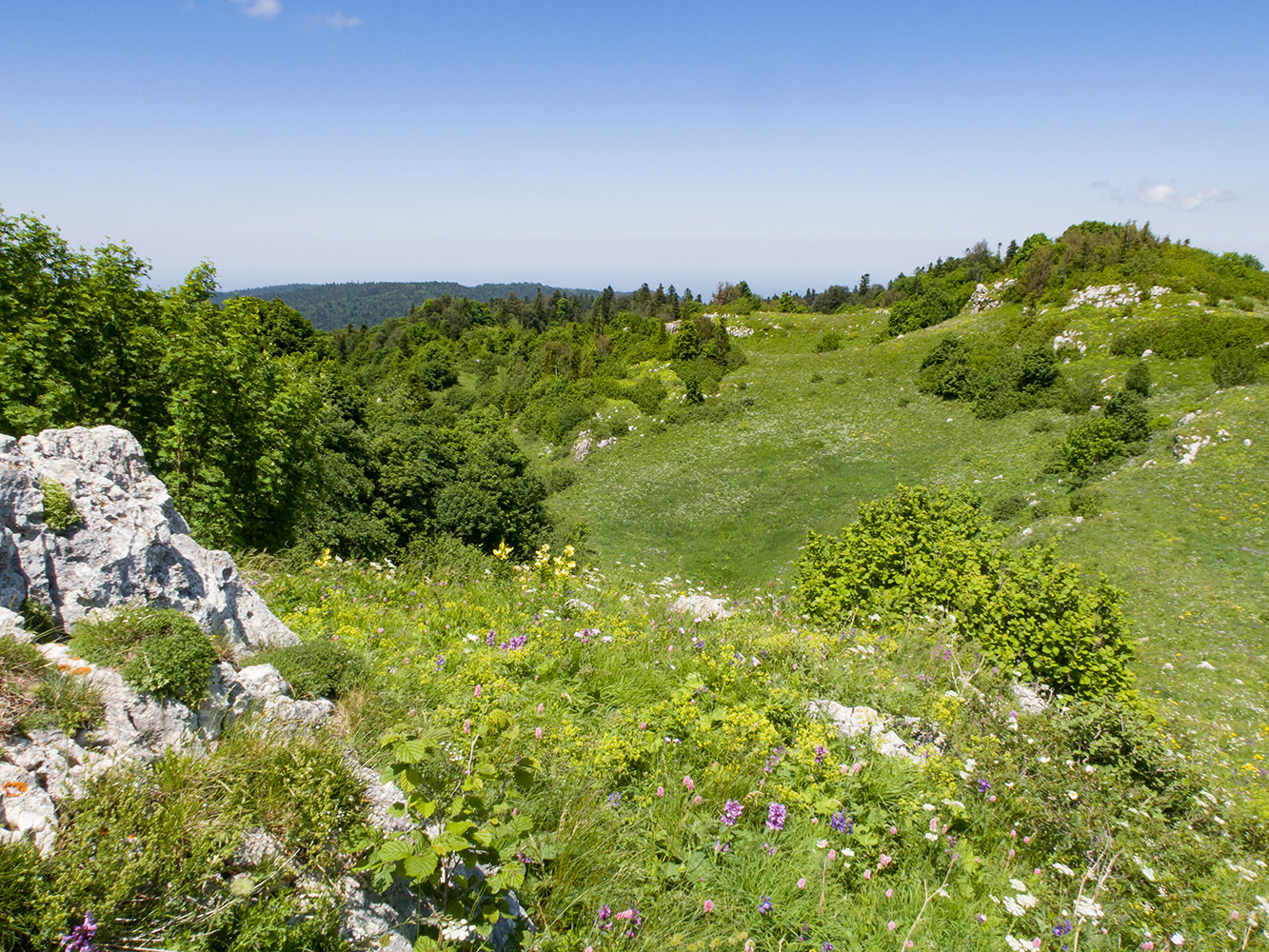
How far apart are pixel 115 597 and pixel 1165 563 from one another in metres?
25.4

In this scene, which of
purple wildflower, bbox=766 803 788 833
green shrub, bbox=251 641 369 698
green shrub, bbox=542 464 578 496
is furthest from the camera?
green shrub, bbox=542 464 578 496

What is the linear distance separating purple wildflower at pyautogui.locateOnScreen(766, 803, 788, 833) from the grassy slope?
10663mm

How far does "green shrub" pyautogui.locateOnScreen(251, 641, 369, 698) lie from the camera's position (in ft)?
14.7

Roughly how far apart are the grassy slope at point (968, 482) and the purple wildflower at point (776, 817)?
1066cm

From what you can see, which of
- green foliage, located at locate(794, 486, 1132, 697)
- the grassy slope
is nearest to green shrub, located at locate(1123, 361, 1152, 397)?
the grassy slope

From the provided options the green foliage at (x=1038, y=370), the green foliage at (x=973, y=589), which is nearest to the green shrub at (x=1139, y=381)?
the green foliage at (x=1038, y=370)

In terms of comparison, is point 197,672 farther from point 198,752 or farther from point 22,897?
point 22,897

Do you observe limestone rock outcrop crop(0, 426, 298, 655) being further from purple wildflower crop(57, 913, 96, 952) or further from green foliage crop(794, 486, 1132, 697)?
green foliage crop(794, 486, 1132, 697)

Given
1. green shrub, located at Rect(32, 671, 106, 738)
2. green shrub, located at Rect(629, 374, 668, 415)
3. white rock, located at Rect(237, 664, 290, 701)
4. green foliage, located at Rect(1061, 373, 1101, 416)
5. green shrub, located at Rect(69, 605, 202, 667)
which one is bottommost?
green shrub, located at Rect(629, 374, 668, 415)

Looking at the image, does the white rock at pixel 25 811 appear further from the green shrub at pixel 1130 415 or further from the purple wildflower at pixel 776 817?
the green shrub at pixel 1130 415

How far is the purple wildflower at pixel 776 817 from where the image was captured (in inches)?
157

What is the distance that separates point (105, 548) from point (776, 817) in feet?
16.5

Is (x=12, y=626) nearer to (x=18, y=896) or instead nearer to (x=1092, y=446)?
(x=18, y=896)

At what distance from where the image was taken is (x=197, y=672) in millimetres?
3627
